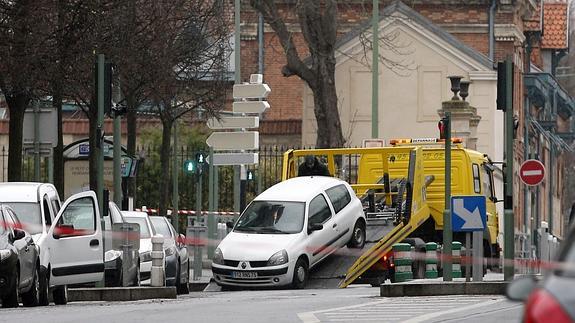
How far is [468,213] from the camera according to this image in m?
28.7

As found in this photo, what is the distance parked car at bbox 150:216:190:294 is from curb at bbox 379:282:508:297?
6322 mm

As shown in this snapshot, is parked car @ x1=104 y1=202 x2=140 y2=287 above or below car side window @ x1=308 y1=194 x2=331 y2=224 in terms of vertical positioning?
below

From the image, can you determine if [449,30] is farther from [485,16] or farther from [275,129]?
[275,129]

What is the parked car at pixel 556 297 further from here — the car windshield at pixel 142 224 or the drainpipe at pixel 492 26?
the drainpipe at pixel 492 26

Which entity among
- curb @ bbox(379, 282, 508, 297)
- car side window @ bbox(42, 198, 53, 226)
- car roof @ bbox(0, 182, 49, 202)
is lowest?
curb @ bbox(379, 282, 508, 297)

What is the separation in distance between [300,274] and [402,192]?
301cm

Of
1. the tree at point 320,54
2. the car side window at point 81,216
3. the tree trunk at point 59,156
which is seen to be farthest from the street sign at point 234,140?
the car side window at point 81,216

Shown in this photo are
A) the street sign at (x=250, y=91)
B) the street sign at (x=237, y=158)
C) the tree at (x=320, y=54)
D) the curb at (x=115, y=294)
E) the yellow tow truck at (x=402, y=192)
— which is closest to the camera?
the curb at (x=115, y=294)

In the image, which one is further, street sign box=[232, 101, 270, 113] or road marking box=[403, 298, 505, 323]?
street sign box=[232, 101, 270, 113]

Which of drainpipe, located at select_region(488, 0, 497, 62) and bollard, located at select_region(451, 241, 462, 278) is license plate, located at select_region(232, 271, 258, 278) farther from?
drainpipe, located at select_region(488, 0, 497, 62)

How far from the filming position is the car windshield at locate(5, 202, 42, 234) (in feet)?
74.6

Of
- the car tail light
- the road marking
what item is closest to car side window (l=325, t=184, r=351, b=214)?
the road marking

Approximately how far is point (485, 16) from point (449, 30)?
157cm

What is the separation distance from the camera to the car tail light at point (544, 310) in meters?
6.99
